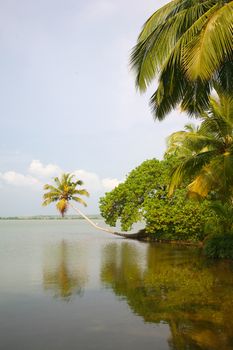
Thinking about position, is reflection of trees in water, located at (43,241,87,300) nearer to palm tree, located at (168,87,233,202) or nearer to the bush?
palm tree, located at (168,87,233,202)

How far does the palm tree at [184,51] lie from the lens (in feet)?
22.5

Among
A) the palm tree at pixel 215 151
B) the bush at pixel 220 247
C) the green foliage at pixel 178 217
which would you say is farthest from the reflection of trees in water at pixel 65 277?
the green foliage at pixel 178 217

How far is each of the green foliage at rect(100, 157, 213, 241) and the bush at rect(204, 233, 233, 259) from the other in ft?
21.5

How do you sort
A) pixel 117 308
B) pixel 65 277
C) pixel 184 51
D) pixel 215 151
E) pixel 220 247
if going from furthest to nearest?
pixel 220 247 → pixel 215 151 → pixel 65 277 → pixel 117 308 → pixel 184 51

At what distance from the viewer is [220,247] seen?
1797cm

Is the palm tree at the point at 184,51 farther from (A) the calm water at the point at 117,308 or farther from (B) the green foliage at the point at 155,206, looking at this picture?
(B) the green foliage at the point at 155,206

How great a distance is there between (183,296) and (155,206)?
17.9 metres

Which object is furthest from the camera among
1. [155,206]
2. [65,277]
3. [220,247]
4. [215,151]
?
[155,206]

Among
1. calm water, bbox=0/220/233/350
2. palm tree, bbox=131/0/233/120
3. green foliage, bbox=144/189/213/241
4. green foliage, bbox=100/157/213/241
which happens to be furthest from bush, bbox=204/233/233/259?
palm tree, bbox=131/0/233/120

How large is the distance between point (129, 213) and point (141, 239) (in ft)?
16.0

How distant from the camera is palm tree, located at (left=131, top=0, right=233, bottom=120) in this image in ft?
22.5

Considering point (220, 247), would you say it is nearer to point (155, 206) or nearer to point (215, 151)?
point (215, 151)

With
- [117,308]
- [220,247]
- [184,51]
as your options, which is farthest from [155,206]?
[184,51]

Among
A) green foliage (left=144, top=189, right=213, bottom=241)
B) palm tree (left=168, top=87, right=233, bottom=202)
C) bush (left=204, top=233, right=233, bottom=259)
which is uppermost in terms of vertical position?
palm tree (left=168, top=87, right=233, bottom=202)
